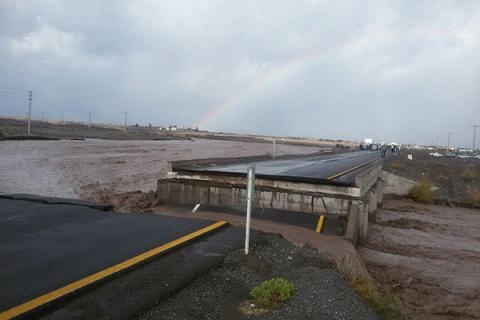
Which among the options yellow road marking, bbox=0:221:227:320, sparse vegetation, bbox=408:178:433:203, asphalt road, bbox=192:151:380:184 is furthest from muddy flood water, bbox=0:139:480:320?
yellow road marking, bbox=0:221:227:320

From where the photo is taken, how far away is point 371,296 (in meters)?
6.30

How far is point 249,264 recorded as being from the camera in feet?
21.2

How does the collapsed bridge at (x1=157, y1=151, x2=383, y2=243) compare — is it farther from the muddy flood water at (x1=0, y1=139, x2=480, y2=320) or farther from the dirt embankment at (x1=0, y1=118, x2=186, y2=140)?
the dirt embankment at (x1=0, y1=118, x2=186, y2=140)

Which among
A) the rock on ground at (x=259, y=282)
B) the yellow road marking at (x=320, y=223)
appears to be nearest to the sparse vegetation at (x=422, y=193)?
the yellow road marking at (x=320, y=223)

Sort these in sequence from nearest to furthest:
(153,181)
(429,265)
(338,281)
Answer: (338,281)
(429,265)
(153,181)

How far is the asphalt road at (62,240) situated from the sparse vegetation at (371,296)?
3225 mm

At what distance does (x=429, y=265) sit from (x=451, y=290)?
2.59 metres

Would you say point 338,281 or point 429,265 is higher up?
point 338,281

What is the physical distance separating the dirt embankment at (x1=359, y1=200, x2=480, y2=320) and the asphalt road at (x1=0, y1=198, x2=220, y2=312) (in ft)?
17.2

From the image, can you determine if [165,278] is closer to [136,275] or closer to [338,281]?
[136,275]

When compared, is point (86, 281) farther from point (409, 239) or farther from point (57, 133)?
point (57, 133)

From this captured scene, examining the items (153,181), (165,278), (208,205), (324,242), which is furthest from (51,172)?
(165,278)

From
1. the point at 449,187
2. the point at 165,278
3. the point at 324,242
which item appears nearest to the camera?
the point at 165,278

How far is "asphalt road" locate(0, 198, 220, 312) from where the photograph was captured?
5.27 m
